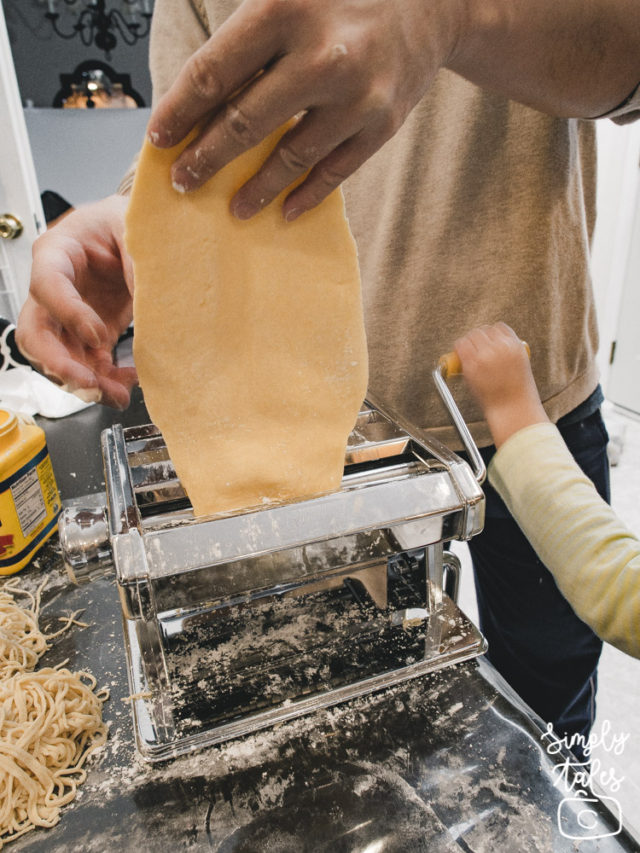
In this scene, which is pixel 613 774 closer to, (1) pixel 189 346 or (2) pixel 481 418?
(2) pixel 481 418

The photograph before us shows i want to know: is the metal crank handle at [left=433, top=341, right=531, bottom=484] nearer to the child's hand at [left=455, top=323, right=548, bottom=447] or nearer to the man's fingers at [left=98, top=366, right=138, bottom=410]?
the child's hand at [left=455, top=323, right=548, bottom=447]

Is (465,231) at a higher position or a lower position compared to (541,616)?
higher

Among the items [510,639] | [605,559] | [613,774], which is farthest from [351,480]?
[613,774]

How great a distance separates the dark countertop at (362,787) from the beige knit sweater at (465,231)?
481mm

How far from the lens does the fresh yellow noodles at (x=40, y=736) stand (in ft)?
1.68

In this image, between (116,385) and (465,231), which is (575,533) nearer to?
(465,231)

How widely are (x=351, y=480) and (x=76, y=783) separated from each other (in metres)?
0.43

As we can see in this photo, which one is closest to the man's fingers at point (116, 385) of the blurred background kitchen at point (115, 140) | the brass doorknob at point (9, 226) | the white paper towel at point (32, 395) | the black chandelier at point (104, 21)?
the white paper towel at point (32, 395)

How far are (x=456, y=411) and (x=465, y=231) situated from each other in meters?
0.34

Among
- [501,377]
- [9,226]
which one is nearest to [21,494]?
[501,377]

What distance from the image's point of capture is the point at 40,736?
555 mm

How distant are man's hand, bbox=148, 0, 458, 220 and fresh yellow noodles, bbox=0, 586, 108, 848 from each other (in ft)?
1.87

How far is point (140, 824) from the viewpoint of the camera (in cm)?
49

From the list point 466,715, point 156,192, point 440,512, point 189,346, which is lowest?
point 466,715
